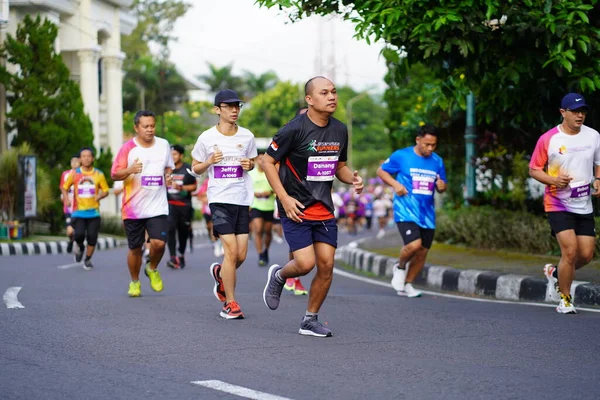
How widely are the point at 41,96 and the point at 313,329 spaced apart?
2110 centimetres

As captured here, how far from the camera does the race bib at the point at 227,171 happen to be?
962 centimetres

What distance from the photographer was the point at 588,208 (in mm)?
9641

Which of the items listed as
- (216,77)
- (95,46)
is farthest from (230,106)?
(216,77)

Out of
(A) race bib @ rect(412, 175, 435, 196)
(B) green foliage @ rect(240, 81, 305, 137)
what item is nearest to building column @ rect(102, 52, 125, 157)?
(A) race bib @ rect(412, 175, 435, 196)

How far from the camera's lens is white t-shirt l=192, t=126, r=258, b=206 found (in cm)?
958

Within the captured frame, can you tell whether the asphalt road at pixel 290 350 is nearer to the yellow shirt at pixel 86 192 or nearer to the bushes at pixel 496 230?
the bushes at pixel 496 230

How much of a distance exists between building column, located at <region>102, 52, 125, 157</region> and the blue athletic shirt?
28.9 meters

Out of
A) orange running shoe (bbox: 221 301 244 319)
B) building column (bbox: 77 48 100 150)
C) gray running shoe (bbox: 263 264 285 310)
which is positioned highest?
building column (bbox: 77 48 100 150)

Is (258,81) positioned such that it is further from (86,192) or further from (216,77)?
(86,192)

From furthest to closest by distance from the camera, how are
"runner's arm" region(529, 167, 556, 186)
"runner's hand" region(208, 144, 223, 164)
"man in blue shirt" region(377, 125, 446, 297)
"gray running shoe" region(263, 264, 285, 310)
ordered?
"man in blue shirt" region(377, 125, 446, 297) → "runner's arm" region(529, 167, 556, 186) → "runner's hand" region(208, 144, 223, 164) → "gray running shoe" region(263, 264, 285, 310)

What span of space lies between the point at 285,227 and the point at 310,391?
2.53m

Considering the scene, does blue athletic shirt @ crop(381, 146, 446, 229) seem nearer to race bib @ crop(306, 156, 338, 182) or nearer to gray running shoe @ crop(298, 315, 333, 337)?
race bib @ crop(306, 156, 338, 182)

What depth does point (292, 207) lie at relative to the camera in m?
7.91

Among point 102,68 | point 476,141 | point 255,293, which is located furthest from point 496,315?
point 102,68
